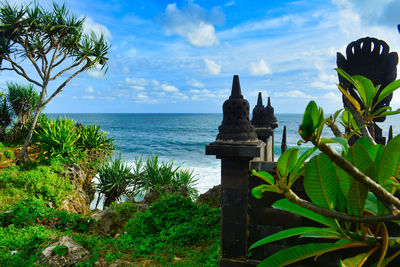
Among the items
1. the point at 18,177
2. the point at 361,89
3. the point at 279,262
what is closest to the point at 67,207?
the point at 18,177

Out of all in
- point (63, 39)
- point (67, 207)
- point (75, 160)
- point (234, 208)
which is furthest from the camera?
point (63, 39)

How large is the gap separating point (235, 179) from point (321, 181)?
1.87 meters

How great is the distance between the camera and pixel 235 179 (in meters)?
2.93

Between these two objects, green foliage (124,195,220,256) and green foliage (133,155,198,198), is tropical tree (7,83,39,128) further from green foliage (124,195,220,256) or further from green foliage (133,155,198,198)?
green foliage (124,195,220,256)

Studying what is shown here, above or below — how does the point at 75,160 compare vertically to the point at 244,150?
below

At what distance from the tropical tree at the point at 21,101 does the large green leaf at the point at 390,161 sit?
17455 millimetres

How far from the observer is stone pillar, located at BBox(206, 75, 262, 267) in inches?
113

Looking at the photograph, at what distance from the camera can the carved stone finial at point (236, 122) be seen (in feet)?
9.41

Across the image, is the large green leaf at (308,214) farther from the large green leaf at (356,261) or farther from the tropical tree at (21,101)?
the tropical tree at (21,101)

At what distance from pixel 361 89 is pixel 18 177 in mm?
9715

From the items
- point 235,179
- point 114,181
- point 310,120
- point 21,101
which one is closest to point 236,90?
point 235,179

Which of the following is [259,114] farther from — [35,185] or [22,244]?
[35,185]

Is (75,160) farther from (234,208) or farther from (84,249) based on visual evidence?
(234,208)

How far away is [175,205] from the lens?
5.86m
